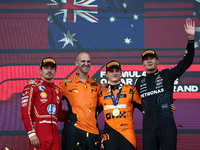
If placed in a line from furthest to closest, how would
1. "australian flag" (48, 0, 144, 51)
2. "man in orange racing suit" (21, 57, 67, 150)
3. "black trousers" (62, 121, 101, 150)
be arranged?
"australian flag" (48, 0, 144, 51) < "black trousers" (62, 121, 101, 150) < "man in orange racing suit" (21, 57, 67, 150)

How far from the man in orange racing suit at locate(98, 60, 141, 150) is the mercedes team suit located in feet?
0.58

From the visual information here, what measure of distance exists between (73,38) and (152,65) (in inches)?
62.7

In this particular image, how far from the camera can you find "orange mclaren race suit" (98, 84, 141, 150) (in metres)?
2.85

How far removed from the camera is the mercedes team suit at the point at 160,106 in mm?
2654

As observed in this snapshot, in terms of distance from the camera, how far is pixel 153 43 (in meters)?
4.00

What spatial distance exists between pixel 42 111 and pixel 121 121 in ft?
3.09

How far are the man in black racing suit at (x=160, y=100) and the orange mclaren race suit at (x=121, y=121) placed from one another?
0.16 meters

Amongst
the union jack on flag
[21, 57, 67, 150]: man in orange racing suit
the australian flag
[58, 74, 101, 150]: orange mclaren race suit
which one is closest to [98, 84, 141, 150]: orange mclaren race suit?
[58, 74, 101, 150]: orange mclaren race suit

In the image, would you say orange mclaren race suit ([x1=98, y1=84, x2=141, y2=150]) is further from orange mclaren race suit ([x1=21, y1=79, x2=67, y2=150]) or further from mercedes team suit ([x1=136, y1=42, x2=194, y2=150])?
orange mclaren race suit ([x1=21, y1=79, x2=67, y2=150])

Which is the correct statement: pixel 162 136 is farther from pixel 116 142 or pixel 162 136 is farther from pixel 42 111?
pixel 42 111

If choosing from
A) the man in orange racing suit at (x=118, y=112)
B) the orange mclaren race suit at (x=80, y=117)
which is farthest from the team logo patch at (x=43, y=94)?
the man in orange racing suit at (x=118, y=112)

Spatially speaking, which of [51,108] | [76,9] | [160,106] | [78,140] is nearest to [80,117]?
[78,140]

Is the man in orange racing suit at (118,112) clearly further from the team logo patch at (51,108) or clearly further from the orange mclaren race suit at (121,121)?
the team logo patch at (51,108)

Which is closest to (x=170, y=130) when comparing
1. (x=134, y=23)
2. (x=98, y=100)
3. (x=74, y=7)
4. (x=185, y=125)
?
(x=98, y=100)
